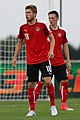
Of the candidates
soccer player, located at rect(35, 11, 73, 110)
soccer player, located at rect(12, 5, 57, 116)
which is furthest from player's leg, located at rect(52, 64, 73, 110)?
soccer player, located at rect(12, 5, 57, 116)

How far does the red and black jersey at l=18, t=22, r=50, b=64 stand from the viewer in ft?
31.8

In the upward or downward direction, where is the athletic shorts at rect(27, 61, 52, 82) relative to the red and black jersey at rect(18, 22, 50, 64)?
downward

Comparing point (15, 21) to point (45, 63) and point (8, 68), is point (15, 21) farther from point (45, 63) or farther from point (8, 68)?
point (45, 63)

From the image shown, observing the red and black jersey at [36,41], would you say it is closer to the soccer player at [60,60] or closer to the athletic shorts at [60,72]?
the soccer player at [60,60]

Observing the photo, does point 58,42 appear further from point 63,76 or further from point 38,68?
point 38,68

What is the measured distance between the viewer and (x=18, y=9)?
51.1 feet

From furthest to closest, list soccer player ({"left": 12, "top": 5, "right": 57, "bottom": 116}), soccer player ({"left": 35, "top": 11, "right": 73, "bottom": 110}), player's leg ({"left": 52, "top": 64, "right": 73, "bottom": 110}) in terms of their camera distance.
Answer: player's leg ({"left": 52, "top": 64, "right": 73, "bottom": 110}) → soccer player ({"left": 35, "top": 11, "right": 73, "bottom": 110}) → soccer player ({"left": 12, "top": 5, "right": 57, "bottom": 116})

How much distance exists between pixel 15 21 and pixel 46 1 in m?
1.32

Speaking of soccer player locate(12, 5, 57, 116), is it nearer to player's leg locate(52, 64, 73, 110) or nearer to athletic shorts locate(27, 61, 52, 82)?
athletic shorts locate(27, 61, 52, 82)

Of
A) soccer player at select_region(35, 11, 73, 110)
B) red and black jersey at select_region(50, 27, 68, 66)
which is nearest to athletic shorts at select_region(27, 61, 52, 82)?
soccer player at select_region(35, 11, 73, 110)

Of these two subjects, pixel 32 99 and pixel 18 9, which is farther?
pixel 18 9

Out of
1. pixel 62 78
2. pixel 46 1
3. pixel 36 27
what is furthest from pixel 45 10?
pixel 36 27

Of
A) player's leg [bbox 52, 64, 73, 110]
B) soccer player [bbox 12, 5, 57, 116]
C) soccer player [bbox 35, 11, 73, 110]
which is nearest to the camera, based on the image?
soccer player [bbox 12, 5, 57, 116]

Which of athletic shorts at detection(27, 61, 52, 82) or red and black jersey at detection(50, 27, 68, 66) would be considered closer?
athletic shorts at detection(27, 61, 52, 82)
